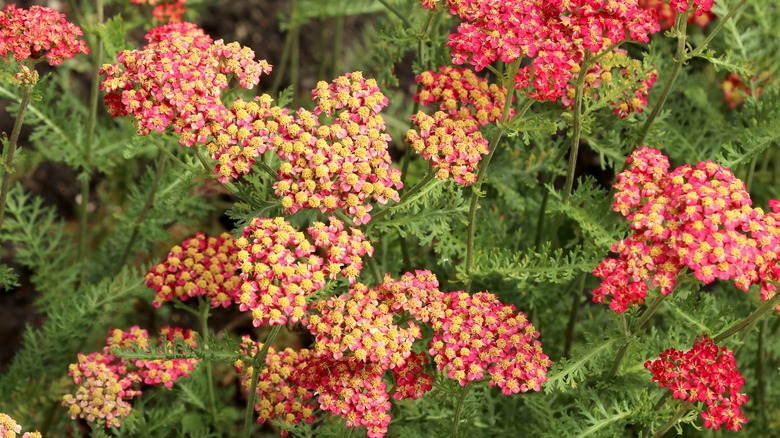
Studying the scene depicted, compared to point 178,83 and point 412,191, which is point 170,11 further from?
point 412,191

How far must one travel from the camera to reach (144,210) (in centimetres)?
421

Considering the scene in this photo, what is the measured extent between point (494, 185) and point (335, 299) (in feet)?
3.93

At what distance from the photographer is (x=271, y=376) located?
3424 millimetres

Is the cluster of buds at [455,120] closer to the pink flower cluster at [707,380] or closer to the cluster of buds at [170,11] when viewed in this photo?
the pink flower cluster at [707,380]

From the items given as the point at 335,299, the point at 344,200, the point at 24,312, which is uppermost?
the point at 344,200

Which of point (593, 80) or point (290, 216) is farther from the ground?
point (593, 80)

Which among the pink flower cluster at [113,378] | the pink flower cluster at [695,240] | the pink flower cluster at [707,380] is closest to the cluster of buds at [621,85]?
the pink flower cluster at [695,240]

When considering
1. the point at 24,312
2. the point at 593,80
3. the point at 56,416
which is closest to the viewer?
the point at 593,80

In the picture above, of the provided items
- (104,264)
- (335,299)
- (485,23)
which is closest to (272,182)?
(335,299)

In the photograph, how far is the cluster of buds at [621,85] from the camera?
3.47m

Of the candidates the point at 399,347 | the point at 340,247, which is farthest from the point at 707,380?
the point at 340,247

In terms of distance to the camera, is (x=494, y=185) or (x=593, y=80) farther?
(x=494, y=185)

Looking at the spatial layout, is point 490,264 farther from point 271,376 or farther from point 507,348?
point 271,376

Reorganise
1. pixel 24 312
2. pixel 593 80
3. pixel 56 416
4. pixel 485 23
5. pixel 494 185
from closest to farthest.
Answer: pixel 485 23, pixel 593 80, pixel 494 185, pixel 56 416, pixel 24 312
